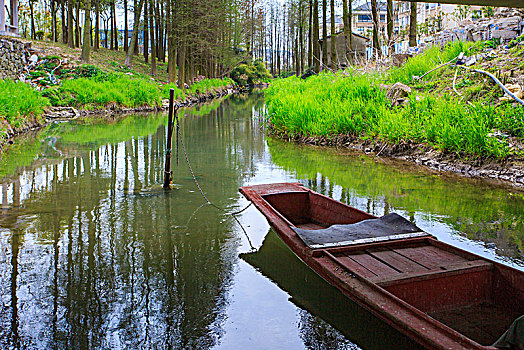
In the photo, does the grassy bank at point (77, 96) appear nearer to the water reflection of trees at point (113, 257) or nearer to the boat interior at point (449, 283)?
the water reflection of trees at point (113, 257)

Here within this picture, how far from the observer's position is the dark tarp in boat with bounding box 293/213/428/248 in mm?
4625

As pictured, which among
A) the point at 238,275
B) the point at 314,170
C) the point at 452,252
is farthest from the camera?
the point at 314,170

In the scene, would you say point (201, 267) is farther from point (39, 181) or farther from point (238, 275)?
point (39, 181)

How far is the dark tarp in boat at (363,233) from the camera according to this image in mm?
4625

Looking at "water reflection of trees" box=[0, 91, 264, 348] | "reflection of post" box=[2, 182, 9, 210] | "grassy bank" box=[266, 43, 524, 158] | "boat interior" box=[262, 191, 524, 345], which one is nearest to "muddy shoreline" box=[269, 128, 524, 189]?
"grassy bank" box=[266, 43, 524, 158]

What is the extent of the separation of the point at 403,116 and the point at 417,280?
8489mm

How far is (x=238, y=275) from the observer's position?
498 cm

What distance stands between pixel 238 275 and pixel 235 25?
45.4 metres

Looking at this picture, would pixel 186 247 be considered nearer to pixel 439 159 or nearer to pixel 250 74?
pixel 439 159

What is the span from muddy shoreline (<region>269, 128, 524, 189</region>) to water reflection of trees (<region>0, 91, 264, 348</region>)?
3188 millimetres

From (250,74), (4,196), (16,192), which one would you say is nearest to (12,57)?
(16,192)

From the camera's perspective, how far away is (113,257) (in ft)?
17.5

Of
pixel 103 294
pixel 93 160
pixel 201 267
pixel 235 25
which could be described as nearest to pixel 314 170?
pixel 93 160

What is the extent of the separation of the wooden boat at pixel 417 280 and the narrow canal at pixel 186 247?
37 cm
